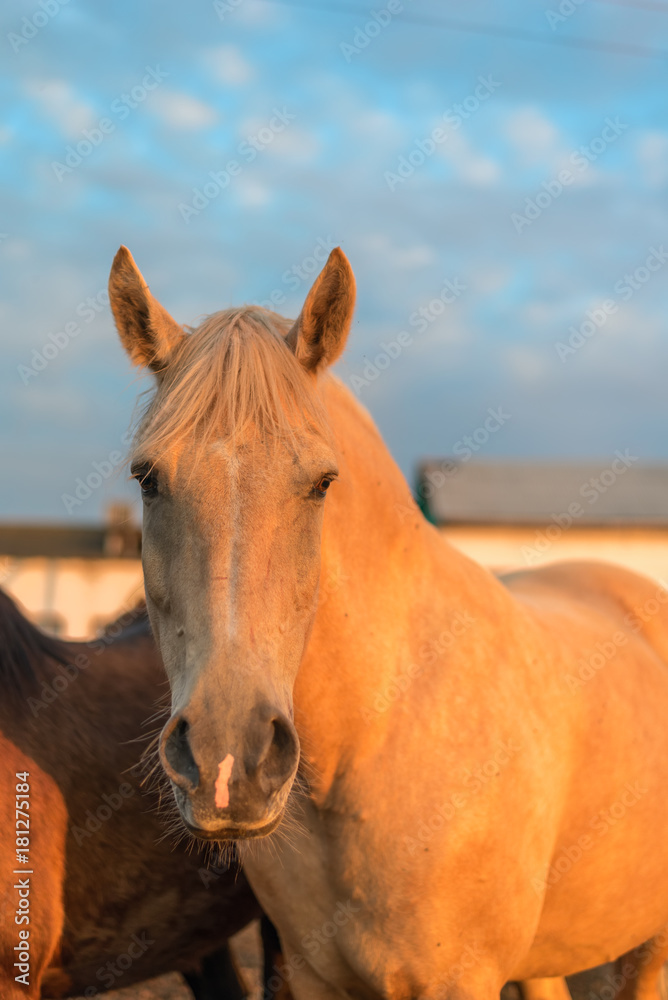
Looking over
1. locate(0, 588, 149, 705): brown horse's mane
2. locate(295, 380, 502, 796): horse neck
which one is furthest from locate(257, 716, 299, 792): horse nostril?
locate(0, 588, 149, 705): brown horse's mane

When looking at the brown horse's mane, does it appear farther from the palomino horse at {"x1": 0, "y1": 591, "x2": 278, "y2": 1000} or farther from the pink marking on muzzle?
the pink marking on muzzle

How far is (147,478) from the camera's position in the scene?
220 cm


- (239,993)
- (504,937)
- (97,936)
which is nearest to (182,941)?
(97,936)

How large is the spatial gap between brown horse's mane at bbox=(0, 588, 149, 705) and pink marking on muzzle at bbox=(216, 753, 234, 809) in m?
1.87

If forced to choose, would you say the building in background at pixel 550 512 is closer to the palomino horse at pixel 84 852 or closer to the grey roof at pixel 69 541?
the grey roof at pixel 69 541

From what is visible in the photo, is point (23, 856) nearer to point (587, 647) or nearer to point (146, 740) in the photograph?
point (146, 740)

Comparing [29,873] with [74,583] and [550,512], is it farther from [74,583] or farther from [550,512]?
[550,512]

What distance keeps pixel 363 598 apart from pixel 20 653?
66.0 inches

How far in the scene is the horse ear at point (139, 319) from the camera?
238 cm

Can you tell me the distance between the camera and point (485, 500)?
27.5 meters

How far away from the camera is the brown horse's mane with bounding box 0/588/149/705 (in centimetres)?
333

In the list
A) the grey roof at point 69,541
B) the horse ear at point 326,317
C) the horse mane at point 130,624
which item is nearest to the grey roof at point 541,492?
the grey roof at point 69,541

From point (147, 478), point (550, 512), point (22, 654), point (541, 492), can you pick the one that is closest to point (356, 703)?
point (147, 478)

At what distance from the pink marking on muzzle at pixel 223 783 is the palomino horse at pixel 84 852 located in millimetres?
1623
